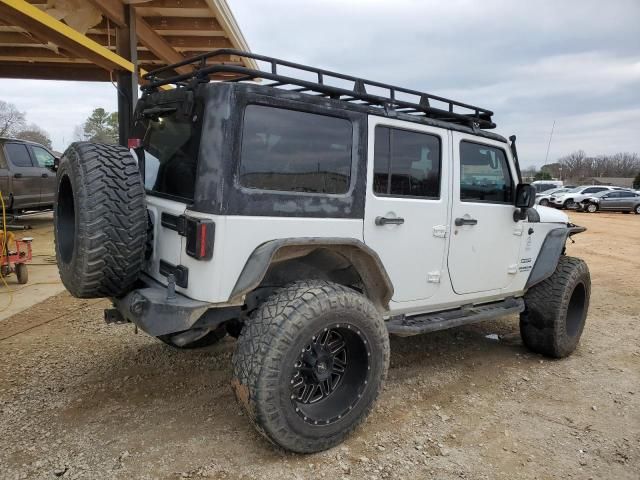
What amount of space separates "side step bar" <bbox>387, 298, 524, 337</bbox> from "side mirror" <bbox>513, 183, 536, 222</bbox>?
0.75 meters

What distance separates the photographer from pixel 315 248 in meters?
2.86

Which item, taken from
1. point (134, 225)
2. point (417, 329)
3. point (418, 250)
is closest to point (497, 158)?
point (418, 250)

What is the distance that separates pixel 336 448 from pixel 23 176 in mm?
10131

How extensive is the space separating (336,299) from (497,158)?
2205 mm

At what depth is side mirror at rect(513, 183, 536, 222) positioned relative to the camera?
3.95m

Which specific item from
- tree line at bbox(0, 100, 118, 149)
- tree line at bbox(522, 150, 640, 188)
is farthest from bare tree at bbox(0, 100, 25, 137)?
tree line at bbox(522, 150, 640, 188)

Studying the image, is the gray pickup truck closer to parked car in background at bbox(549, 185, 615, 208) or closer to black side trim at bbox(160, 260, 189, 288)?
black side trim at bbox(160, 260, 189, 288)

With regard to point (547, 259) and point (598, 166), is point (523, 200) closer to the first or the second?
point (547, 259)

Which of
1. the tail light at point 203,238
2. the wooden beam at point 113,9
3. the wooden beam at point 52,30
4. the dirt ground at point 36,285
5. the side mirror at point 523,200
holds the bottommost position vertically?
the dirt ground at point 36,285

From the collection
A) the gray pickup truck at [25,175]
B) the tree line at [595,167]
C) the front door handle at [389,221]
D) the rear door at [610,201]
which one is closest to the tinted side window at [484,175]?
the front door handle at [389,221]

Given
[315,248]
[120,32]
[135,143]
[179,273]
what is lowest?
[179,273]

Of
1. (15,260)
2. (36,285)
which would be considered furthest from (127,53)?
(36,285)

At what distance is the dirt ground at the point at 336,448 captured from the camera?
2.65m

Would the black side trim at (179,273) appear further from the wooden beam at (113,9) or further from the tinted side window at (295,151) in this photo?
the wooden beam at (113,9)
